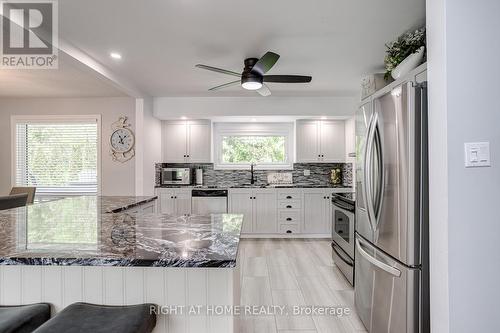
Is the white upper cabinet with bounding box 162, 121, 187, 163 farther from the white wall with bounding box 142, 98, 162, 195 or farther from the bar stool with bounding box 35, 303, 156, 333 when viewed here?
the bar stool with bounding box 35, 303, 156, 333

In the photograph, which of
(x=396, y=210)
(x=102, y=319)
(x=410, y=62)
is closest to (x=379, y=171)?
(x=396, y=210)

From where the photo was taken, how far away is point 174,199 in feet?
16.0

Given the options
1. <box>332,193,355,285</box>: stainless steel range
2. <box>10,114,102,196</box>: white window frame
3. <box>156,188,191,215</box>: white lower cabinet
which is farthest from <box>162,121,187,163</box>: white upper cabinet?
<box>332,193,355,285</box>: stainless steel range

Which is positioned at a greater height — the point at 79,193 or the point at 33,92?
the point at 33,92

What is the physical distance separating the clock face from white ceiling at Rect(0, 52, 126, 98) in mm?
637

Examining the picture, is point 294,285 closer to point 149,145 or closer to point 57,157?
point 149,145

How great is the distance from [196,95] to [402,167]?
3.68 metres

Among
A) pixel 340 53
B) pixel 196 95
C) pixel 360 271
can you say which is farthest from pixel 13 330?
pixel 196 95

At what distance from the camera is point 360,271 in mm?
2287

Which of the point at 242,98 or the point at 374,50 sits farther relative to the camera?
the point at 242,98

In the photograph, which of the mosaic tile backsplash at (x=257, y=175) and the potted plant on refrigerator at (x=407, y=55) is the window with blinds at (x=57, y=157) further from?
the potted plant on refrigerator at (x=407, y=55)

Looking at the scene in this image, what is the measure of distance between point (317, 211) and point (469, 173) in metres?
3.63

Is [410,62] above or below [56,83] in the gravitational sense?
below

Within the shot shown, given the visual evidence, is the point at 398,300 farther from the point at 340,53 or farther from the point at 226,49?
the point at 226,49
